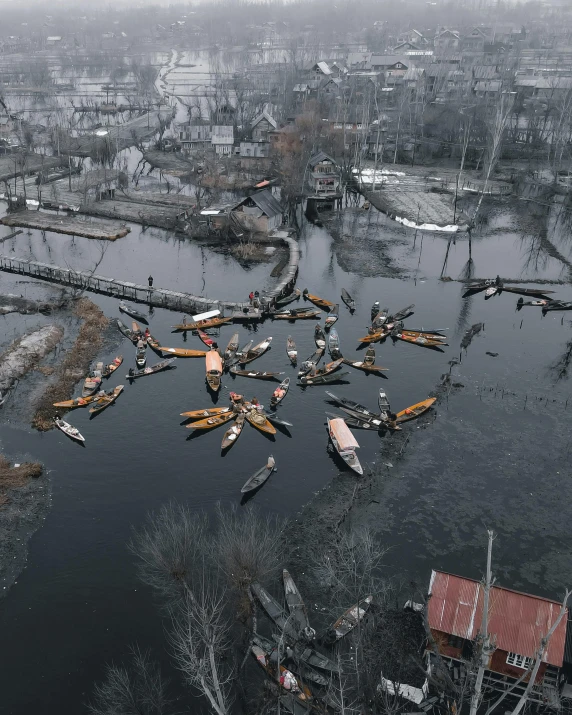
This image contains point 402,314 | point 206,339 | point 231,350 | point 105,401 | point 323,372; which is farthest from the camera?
point 402,314

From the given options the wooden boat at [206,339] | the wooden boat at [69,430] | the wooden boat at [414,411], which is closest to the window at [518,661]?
the wooden boat at [414,411]

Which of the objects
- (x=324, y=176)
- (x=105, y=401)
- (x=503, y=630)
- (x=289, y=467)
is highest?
(x=324, y=176)

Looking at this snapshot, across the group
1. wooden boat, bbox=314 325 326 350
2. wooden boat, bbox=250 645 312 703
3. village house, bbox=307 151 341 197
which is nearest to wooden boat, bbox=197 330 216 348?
wooden boat, bbox=314 325 326 350

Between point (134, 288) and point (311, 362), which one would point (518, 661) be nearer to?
point (311, 362)

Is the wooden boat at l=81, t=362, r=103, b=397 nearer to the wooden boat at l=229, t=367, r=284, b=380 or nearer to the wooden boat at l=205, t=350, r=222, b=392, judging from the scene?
the wooden boat at l=205, t=350, r=222, b=392

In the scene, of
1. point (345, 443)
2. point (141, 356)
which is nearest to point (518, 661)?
point (345, 443)
